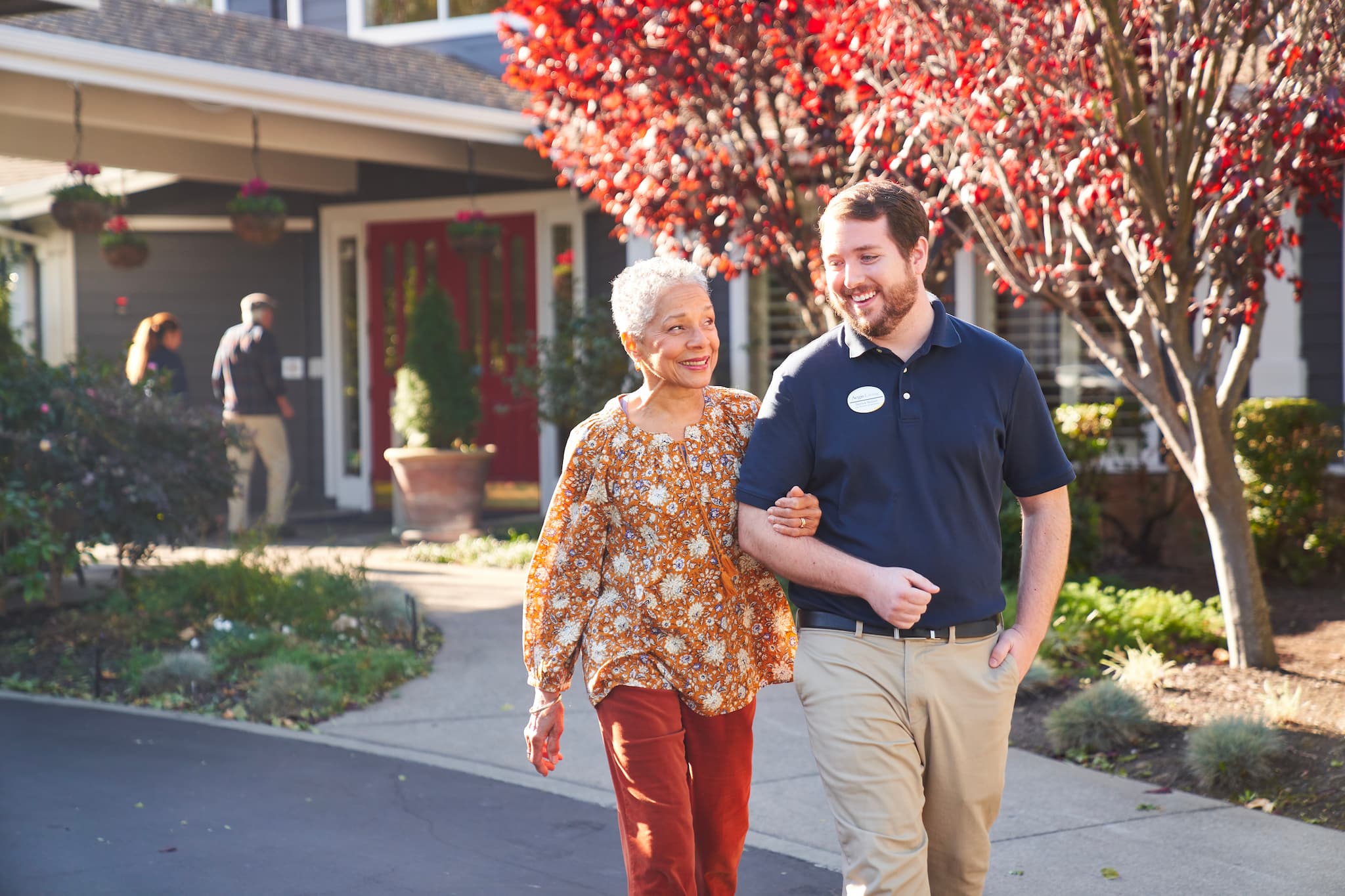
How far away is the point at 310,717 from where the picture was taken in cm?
615

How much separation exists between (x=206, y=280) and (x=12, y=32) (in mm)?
5748

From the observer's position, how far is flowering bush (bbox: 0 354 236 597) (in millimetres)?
7477

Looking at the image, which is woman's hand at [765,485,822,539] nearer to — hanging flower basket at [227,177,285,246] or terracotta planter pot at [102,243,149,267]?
hanging flower basket at [227,177,285,246]

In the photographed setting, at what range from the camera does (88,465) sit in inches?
300

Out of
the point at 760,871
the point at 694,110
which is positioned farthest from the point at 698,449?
the point at 694,110

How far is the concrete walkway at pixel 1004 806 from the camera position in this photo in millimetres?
4062

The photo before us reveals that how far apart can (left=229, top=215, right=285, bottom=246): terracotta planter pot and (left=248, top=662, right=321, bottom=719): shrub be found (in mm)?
4737

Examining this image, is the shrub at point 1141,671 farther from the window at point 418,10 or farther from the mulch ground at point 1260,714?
the window at point 418,10

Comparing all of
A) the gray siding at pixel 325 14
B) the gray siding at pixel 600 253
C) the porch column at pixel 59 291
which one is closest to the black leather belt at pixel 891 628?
the gray siding at pixel 600 253

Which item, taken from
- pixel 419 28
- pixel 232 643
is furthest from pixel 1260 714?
pixel 419 28

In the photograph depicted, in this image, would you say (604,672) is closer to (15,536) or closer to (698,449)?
(698,449)

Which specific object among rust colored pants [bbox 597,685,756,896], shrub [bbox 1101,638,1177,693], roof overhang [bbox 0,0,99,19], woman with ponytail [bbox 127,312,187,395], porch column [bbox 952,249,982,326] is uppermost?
roof overhang [bbox 0,0,99,19]

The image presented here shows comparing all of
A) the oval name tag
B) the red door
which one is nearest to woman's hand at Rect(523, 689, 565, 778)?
the oval name tag

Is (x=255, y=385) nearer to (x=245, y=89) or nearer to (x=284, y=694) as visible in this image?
(x=245, y=89)
